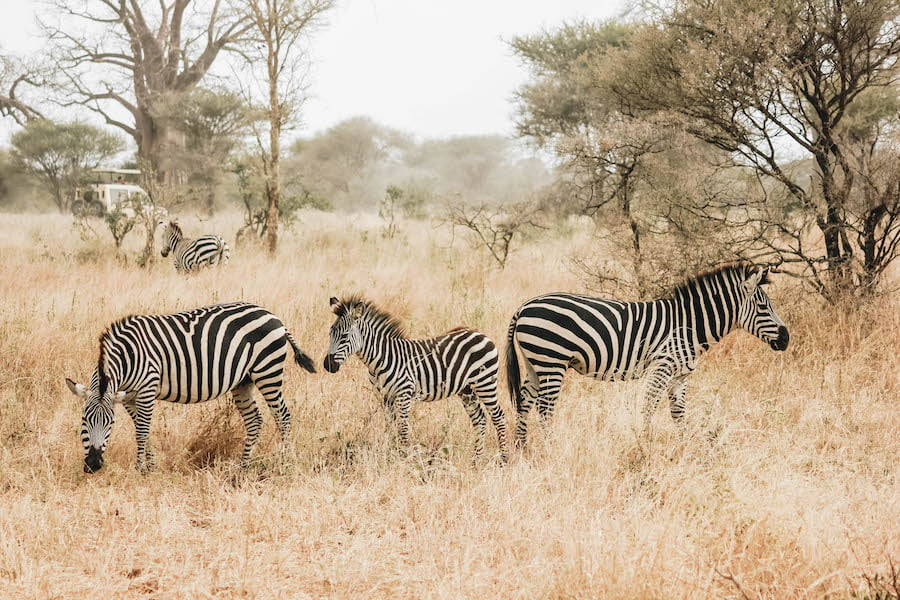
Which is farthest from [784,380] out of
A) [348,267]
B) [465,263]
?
[348,267]

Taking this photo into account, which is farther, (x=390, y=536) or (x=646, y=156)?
(x=646, y=156)

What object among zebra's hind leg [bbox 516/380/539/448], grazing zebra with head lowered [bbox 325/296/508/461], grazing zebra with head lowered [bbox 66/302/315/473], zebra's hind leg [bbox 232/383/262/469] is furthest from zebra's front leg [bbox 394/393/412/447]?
zebra's hind leg [bbox 232/383/262/469]

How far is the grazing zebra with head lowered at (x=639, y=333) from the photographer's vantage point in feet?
15.6

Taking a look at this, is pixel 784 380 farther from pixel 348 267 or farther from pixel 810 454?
pixel 348 267

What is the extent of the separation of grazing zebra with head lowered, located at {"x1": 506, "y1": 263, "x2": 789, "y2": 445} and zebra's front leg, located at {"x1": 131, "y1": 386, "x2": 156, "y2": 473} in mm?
2247

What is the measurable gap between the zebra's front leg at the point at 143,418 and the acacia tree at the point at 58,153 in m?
28.1

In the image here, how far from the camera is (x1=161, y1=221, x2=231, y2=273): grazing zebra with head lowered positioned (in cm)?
1032

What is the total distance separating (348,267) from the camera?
11.1 meters

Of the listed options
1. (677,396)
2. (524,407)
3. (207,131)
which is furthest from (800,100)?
(207,131)

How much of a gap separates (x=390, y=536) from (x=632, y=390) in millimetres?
2434

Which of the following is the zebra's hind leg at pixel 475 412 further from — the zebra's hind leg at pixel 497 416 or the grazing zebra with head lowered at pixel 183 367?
the grazing zebra with head lowered at pixel 183 367

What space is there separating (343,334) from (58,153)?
1213 inches

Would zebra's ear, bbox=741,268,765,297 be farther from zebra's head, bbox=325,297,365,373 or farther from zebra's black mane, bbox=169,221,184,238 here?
zebra's black mane, bbox=169,221,184,238

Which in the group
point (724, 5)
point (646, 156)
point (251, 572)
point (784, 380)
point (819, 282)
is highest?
point (724, 5)
